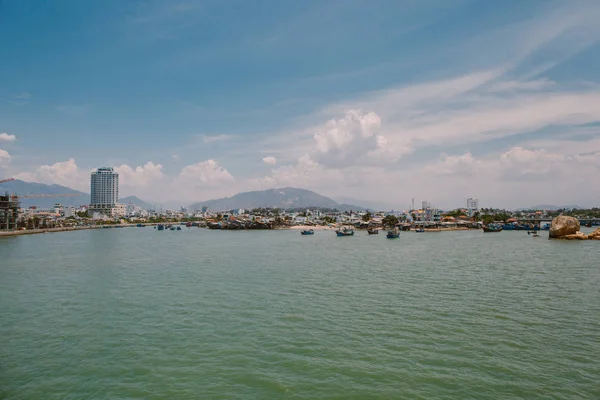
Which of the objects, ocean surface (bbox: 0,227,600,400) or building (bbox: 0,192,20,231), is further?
building (bbox: 0,192,20,231)

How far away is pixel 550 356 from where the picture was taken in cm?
979

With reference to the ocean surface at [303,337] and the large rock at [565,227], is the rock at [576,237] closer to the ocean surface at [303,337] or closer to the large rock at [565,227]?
the large rock at [565,227]

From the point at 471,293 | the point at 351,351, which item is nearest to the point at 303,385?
the point at 351,351

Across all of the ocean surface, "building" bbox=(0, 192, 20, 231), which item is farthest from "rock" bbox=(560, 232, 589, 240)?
"building" bbox=(0, 192, 20, 231)

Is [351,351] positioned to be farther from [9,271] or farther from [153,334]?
[9,271]

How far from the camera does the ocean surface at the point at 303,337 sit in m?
8.39

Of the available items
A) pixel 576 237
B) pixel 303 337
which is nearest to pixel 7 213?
pixel 303 337

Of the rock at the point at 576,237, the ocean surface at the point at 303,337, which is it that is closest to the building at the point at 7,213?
the ocean surface at the point at 303,337

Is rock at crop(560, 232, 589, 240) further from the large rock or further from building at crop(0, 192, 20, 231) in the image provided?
building at crop(0, 192, 20, 231)

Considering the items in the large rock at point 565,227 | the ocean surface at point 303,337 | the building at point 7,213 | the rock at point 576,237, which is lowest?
the ocean surface at point 303,337

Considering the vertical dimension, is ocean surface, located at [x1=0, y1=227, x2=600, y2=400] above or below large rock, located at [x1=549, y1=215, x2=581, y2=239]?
below

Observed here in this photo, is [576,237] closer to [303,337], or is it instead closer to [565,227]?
[565,227]

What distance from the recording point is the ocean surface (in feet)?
27.5

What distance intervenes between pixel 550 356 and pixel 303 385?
671 cm
